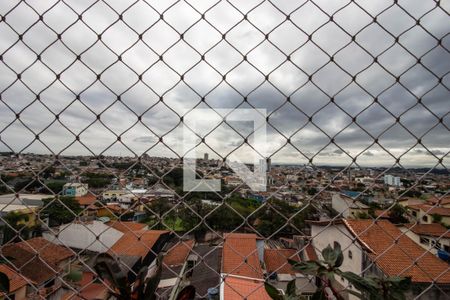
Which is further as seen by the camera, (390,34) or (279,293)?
(390,34)

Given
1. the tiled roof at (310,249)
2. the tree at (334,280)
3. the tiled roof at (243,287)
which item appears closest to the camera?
the tree at (334,280)

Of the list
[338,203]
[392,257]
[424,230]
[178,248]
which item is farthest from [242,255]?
[424,230]

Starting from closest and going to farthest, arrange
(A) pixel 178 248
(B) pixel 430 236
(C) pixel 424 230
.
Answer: (A) pixel 178 248 → (B) pixel 430 236 → (C) pixel 424 230

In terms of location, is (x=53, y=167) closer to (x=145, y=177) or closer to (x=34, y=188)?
(x=34, y=188)

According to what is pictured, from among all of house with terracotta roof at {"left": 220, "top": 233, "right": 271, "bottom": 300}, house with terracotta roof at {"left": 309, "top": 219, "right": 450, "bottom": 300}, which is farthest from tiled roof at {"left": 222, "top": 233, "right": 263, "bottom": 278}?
house with terracotta roof at {"left": 309, "top": 219, "right": 450, "bottom": 300}

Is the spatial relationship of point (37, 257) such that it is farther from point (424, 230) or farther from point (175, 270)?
point (424, 230)

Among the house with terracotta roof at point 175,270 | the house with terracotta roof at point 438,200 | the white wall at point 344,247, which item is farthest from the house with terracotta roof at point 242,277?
the house with terracotta roof at point 438,200

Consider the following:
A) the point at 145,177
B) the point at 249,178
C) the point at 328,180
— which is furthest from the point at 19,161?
the point at 328,180

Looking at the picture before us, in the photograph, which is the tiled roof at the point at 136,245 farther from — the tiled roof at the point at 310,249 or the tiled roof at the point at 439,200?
the tiled roof at the point at 439,200
